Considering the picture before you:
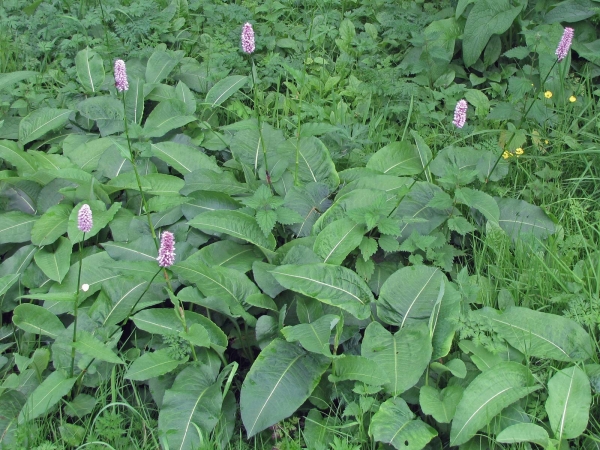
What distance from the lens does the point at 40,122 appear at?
155 inches

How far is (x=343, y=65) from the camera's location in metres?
4.66

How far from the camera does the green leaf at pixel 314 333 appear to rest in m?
2.66

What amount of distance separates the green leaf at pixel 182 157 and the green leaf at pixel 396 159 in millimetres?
893

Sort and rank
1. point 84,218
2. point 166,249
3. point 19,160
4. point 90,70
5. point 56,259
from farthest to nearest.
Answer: point 90,70
point 19,160
point 56,259
point 166,249
point 84,218

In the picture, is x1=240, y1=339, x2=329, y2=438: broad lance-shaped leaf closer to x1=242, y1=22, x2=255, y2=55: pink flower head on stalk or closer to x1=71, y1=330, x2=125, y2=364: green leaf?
x1=71, y1=330, x2=125, y2=364: green leaf

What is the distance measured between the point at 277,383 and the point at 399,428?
1.69 feet

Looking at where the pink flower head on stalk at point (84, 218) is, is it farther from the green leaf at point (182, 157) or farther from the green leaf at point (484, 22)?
the green leaf at point (484, 22)

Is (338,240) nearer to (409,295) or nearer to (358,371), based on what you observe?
(409,295)

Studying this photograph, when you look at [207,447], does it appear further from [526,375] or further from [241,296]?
[526,375]

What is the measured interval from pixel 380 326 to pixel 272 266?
0.58 m

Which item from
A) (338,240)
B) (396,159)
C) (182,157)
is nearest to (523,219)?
(396,159)

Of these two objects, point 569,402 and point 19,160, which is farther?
point 19,160

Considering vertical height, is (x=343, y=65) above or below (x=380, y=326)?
above

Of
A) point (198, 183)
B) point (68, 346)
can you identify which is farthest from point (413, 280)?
point (68, 346)
